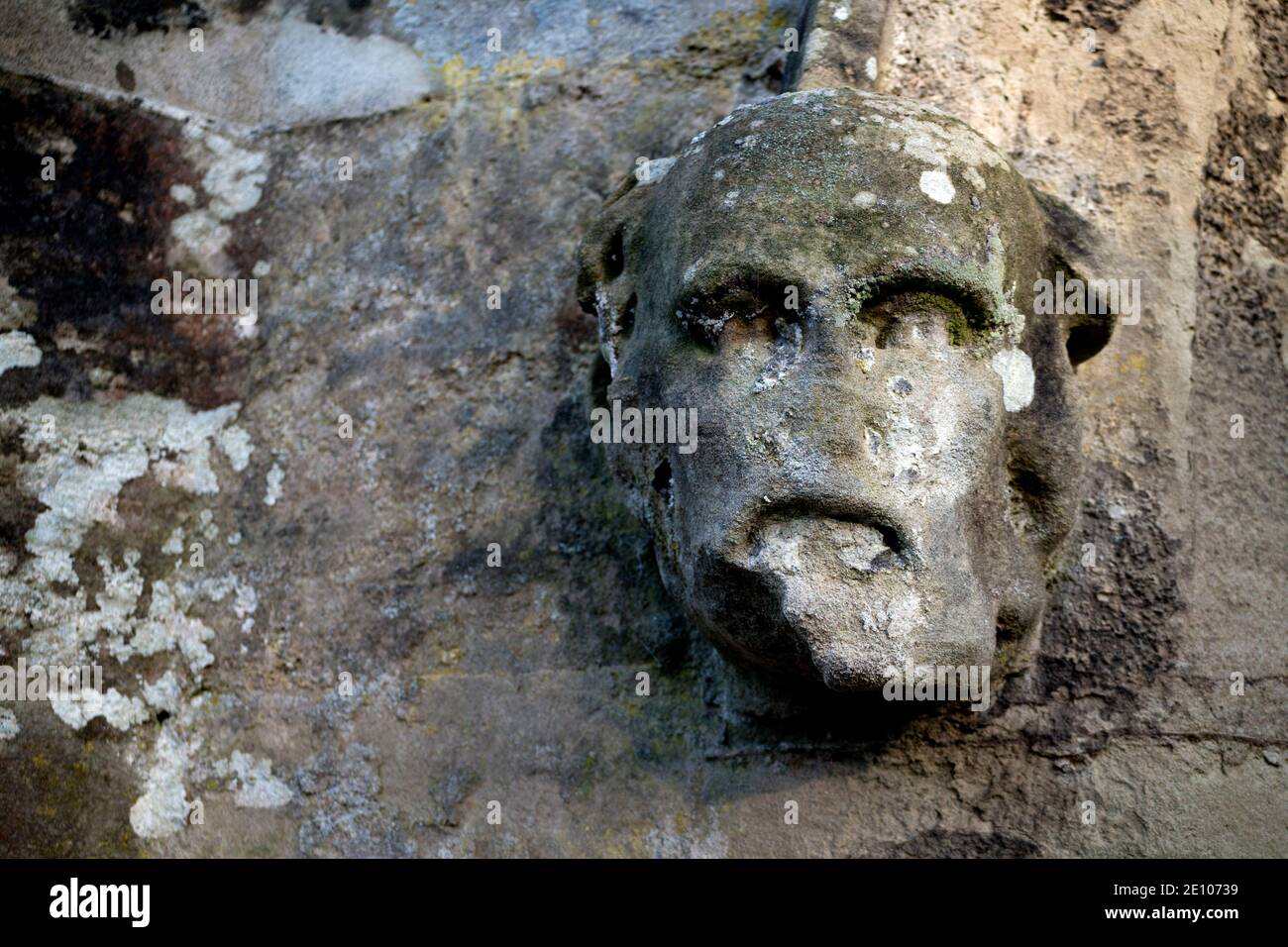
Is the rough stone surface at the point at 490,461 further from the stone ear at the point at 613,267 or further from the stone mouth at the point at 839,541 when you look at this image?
the stone mouth at the point at 839,541

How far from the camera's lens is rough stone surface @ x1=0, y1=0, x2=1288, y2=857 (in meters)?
1.86

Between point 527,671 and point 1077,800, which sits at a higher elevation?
point 527,671

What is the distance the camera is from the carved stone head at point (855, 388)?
1.55 meters

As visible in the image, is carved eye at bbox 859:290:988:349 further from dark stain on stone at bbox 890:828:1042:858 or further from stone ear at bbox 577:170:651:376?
dark stain on stone at bbox 890:828:1042:858

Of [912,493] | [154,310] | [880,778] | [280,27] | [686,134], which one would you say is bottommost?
[880,778]

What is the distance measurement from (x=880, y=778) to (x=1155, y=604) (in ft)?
1.45

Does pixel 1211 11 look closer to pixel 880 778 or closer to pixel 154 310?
pixel 880 778

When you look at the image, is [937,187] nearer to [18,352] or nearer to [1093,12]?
[1093,12]

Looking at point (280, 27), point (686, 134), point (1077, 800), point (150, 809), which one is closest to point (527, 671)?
point (150, 809)

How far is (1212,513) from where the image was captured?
1936 mm

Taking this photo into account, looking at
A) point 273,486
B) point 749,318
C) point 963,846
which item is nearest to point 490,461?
point 273,486

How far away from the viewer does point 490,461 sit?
2.22 m

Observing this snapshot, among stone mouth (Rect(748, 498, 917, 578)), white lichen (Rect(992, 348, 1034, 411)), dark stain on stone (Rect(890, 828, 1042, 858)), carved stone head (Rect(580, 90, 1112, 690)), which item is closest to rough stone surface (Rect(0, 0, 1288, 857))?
dark stain on stone (Rect(890, 828, 1042, 858))

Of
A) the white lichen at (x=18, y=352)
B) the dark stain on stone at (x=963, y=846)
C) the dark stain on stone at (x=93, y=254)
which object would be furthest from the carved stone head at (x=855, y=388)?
the white lichen at (x=18, y=352)
